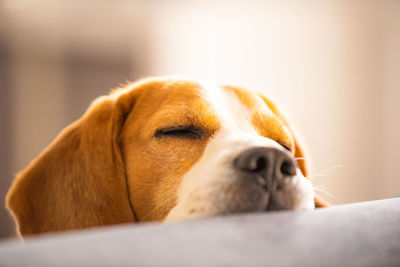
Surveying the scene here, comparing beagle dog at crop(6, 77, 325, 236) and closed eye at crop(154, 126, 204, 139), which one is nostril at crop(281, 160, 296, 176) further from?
closed eye at crop(154, 126, 204, 139)

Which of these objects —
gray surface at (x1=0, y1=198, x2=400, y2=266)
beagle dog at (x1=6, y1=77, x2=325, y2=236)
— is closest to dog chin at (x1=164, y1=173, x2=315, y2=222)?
beagle dog at (x1=6, y1=77, x2=325, y2=236)

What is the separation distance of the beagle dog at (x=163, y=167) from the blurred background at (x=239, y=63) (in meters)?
4.43

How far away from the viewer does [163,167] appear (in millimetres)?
1290

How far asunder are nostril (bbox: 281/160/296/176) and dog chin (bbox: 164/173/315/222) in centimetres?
3

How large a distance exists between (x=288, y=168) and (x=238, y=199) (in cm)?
18

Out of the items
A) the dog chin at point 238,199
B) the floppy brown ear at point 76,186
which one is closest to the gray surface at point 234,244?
the dog chin at point 238,199

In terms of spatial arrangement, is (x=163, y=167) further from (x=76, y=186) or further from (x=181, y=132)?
(x=76, y=186)

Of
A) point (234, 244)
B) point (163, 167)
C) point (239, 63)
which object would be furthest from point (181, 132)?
point (239, 63)

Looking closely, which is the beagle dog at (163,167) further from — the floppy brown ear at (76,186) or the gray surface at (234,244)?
the gray surface at (234,244)

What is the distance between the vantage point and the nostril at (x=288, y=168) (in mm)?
979

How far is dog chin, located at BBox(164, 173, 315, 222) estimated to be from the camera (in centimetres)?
94

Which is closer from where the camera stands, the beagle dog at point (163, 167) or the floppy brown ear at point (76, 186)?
the beagle dog at point (163, 167)

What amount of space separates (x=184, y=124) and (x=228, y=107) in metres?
0.24

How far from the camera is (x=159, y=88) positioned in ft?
5.15
